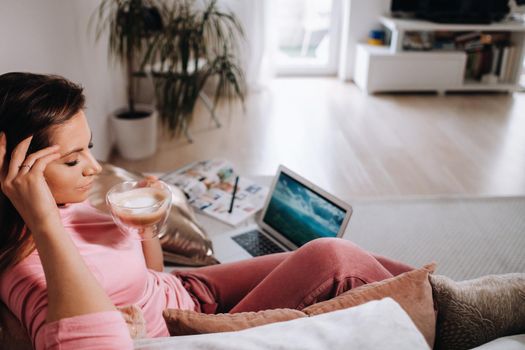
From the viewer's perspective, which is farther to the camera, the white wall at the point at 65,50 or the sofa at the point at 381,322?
the white wall at the point at 65,50

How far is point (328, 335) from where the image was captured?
0.78m

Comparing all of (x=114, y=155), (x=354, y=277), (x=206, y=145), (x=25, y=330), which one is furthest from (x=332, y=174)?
(x=25, y=330)

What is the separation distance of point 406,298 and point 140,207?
57 centimetres

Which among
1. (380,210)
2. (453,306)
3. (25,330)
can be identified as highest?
(453,306)

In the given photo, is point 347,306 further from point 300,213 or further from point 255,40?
point 255,40

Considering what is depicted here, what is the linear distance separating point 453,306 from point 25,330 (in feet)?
2.83

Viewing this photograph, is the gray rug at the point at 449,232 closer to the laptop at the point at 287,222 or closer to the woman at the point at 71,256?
the laptop at the point at 287,222

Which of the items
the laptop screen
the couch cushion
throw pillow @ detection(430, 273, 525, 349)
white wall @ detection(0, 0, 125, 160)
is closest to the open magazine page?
the laptop screen

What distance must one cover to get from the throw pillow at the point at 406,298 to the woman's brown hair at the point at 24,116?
0.58 m

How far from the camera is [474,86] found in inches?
175

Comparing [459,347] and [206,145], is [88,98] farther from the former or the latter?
[459,347]

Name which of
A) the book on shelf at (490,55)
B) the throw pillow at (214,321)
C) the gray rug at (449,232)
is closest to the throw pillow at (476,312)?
the throw pillow at (214,321)

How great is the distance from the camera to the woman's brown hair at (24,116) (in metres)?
0.94

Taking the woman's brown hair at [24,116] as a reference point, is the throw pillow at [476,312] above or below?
below
